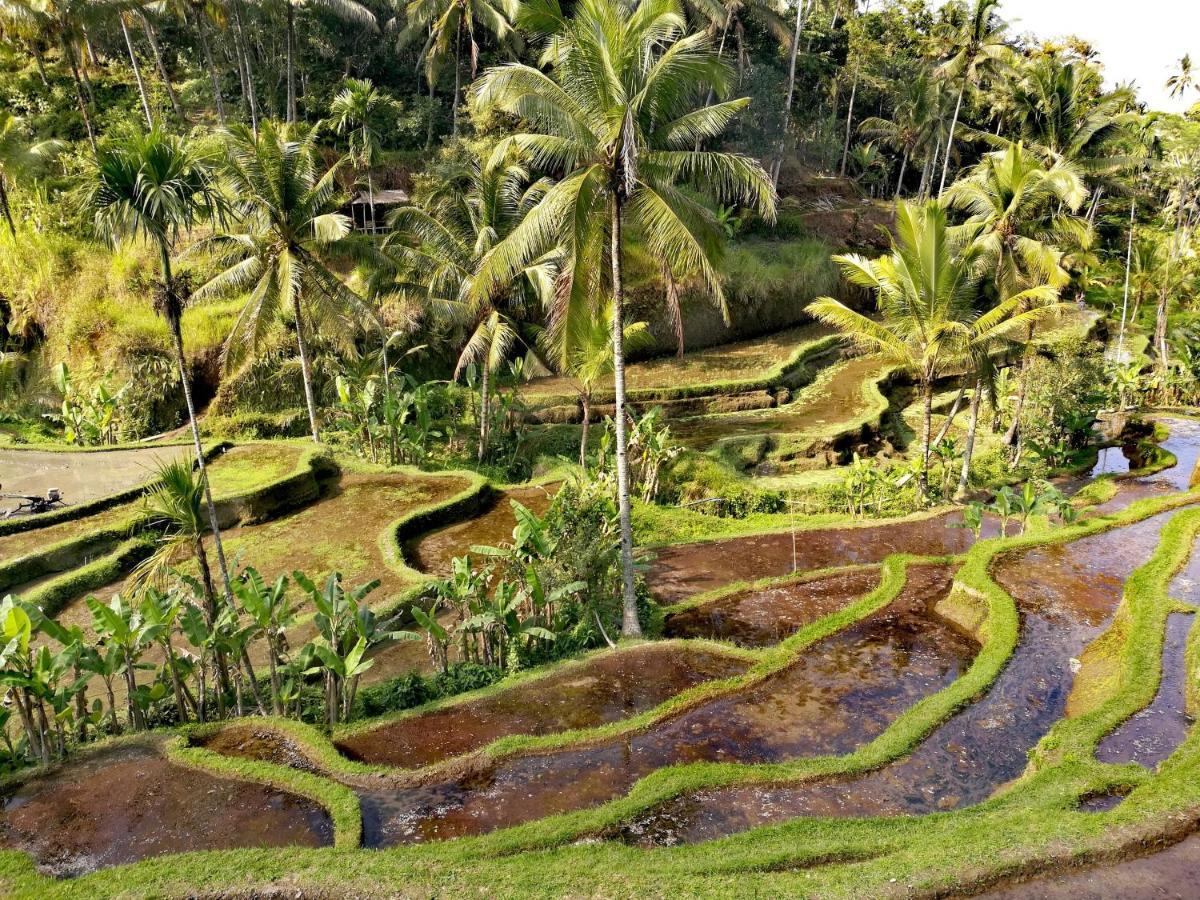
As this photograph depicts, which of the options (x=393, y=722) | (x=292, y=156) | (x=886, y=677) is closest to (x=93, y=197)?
(x=393, y=722)

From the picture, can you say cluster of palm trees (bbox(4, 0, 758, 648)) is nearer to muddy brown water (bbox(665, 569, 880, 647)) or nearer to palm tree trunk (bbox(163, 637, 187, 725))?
palm tree trunk (bbox(163, 637, 187, 725))

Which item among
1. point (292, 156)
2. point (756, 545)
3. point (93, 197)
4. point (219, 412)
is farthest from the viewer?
point (219, 412)

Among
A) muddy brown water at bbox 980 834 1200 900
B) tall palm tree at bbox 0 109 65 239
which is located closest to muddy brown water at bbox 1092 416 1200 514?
muddy brown water at bbox 980 834 1200 900

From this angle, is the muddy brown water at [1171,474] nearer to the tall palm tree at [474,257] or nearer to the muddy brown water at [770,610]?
the muddy brown water at [770,610]

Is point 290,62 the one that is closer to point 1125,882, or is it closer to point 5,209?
point 5,209

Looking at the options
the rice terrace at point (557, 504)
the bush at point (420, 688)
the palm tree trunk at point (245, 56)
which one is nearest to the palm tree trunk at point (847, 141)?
the rice terrace at point (557, 504)

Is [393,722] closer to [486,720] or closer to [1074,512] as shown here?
[486,720]

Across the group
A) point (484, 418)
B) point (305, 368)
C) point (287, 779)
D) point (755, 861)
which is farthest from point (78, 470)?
point (755, 861)
